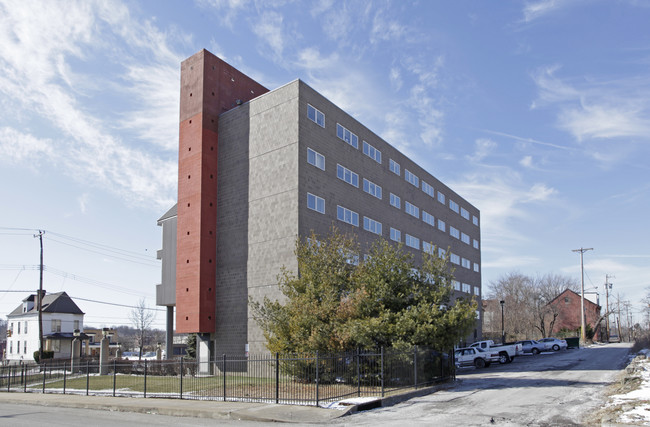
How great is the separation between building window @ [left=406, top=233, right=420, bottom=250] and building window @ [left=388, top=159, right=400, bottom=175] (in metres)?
6.35

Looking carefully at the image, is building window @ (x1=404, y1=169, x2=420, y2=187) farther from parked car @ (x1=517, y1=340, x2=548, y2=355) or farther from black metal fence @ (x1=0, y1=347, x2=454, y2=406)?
black metal fence @ (x1=0, y1=347, x2=454, y2=406)

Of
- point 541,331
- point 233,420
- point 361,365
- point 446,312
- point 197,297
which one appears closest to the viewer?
point 233,420

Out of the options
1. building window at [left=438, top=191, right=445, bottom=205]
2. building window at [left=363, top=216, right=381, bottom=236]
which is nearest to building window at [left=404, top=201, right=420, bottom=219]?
building window at [left=363, top=216, right=381, bottom=236]

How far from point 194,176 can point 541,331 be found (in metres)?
74.3

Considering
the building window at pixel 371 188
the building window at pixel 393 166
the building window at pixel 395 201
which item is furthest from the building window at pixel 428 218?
the building window at pixel 371 188

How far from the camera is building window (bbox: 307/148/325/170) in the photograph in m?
37.6

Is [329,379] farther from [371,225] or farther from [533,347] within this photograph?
Result: [533,347]

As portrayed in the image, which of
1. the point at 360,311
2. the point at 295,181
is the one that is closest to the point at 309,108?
the point at 295,181

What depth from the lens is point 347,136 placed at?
43281 millimetres

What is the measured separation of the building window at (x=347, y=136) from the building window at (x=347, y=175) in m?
2.44

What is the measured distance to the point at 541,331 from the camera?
93.2 meters

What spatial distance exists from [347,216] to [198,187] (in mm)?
11295

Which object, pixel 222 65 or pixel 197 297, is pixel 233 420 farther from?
pixel 222 65

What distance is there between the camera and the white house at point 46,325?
7700 cm
